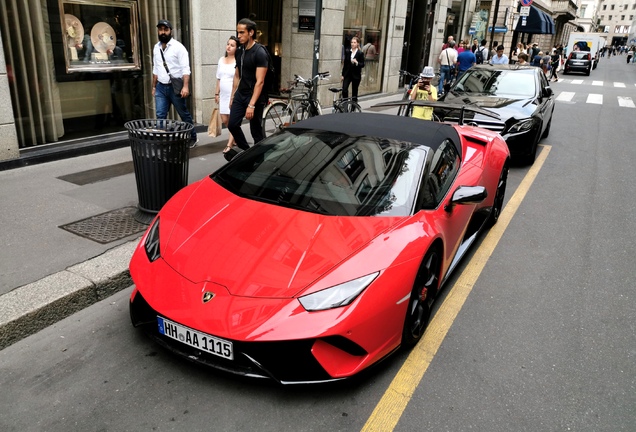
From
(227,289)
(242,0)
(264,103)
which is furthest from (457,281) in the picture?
(242,0)

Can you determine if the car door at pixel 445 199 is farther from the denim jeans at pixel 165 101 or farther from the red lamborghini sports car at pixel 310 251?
the denim jeans at pixel 165 101

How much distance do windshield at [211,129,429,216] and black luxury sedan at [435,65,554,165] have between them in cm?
399

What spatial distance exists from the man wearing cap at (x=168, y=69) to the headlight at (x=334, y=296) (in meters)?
5.83

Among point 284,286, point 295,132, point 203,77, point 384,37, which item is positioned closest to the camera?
point 284,286

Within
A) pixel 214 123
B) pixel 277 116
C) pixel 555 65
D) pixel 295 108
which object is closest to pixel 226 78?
pixel 214 123

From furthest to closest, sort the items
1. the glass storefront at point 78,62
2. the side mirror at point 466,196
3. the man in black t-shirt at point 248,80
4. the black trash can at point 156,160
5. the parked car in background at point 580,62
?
the parked car in background at point 580,62, the glass storefront at point 78,62, the man in black t-shirt at point 248,80, the black trash can at point 156,160, the side mirror at point 466,196

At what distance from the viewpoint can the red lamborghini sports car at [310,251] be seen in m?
2.56

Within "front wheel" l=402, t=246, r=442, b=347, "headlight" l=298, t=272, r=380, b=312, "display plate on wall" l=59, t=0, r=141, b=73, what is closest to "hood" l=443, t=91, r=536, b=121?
"front wheel" l=402, t=246, r=442, b=347

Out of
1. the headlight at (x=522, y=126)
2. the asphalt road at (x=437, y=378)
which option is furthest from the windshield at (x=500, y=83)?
the asphalt road at (x=437, y=378)

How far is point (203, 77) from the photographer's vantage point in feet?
30.6

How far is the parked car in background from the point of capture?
115 ft

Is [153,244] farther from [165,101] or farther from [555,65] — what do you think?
[555,65]

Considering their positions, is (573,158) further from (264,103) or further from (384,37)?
(384,37)

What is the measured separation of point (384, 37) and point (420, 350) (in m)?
15.3
